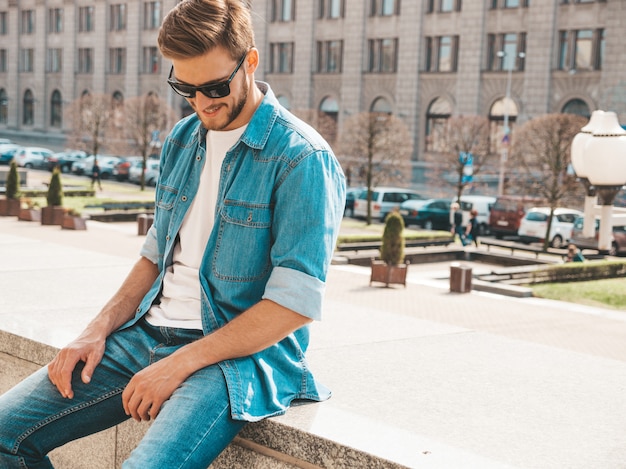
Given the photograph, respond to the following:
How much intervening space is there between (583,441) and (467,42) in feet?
170

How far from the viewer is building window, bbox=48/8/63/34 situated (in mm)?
79562

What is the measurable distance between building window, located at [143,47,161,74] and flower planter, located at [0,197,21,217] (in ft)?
147

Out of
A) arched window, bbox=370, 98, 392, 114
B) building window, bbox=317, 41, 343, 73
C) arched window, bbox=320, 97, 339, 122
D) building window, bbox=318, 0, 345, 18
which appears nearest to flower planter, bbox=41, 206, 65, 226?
arched window, bbox=370, 98, 392, 114

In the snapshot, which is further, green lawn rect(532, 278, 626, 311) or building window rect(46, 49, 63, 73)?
building window rect(46, 49, 63, 73)

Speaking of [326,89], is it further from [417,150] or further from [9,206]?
[9,206]

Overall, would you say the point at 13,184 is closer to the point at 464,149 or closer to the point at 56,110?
the point at 464,149

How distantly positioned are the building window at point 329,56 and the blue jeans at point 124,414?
57.9 metres

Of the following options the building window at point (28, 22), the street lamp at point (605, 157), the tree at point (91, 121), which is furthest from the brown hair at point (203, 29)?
the building window at point (28, 22)

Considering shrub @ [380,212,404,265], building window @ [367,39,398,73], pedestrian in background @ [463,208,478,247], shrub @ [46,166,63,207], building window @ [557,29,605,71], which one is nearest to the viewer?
shrub @ [380,212,404,265]

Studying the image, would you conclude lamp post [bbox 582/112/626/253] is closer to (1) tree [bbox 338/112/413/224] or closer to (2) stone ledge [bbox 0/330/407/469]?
(2) stone ledge [bbox 0/330/407/469]

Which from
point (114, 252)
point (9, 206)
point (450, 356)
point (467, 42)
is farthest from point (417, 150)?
point (450, 356)

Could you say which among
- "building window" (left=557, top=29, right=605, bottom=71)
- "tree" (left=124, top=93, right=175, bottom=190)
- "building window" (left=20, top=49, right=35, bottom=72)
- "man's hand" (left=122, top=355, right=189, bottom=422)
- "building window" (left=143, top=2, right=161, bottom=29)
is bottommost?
"man's hand" (left=122, top=355, right=189, bottom=422)

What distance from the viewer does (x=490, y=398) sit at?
3.54 metres

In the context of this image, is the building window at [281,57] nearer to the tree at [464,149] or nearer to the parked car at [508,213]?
the tree at [464,149]
